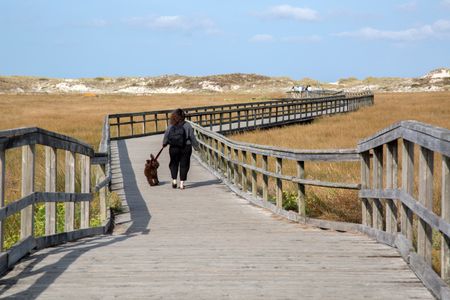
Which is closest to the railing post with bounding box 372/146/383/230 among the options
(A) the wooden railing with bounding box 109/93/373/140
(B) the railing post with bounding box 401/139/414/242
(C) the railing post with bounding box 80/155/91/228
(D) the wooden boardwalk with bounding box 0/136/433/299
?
(D) the wooden boardwalk with bounding box 0/136/433/299

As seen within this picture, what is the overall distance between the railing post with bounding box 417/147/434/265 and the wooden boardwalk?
0.75 ft

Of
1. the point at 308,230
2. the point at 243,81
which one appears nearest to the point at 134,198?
the point at 308,230

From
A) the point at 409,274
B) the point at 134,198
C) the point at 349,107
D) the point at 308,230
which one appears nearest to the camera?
the point at 409,274

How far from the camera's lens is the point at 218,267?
19.1 ft

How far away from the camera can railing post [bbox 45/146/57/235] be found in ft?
23.0

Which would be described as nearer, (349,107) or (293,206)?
(293,206)

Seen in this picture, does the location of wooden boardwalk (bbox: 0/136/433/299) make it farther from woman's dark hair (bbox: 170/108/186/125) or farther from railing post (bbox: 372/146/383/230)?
woman's dark hair (bbox: 170/108/186/125)

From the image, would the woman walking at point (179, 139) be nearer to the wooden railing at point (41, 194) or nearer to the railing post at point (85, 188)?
the wooden railing at point (41, 194)

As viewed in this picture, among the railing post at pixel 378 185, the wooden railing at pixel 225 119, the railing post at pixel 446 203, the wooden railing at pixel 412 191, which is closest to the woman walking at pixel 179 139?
the wooden railing at pixel 412 191

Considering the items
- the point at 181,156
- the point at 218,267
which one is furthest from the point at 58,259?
the point at 181,156

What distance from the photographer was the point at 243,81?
180 meters

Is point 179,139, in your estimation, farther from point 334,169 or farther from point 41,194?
point 41,194

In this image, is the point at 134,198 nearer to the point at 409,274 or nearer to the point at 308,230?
the point at 308,230

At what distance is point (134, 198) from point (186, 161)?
181 cm
